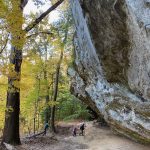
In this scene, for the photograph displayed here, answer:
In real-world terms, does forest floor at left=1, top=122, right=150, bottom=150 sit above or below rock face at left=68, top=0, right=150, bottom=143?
below

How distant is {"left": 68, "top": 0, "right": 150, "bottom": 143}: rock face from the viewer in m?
9.64

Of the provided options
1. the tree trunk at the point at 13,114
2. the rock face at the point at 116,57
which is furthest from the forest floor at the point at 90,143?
the rock face at the point at 116,57

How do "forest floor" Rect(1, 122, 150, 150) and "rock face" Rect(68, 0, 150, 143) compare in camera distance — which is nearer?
"rock face" Rect(68, 0, 150, 143)

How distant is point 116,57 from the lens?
38.2 ft

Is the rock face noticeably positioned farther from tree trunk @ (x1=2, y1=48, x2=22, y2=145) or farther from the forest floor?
tree trunk @ (x1=2, y1=48, x2=22, y2=145)

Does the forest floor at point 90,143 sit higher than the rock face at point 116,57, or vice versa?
the rock face at point 116,57

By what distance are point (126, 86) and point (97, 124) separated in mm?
15123

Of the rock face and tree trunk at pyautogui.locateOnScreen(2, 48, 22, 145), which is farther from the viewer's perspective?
→ tree trunk at pyautogui.locateOnScreen(2, 48, 22, 145)

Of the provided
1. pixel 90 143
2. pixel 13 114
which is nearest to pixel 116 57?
pixel 13 114

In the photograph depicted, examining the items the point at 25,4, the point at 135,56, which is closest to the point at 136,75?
the point at 135,56

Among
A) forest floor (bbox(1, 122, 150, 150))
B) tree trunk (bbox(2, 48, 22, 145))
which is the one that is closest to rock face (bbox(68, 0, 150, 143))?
forest floor (bbox(1, 122, 150, 150))

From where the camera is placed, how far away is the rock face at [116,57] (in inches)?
380

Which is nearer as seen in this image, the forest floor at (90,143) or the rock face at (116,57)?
the rock face at (116,57)

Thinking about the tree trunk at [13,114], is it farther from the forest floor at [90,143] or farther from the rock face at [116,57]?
the rock face at [116,57]
